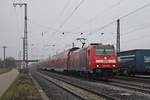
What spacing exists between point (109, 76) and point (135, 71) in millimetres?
7922

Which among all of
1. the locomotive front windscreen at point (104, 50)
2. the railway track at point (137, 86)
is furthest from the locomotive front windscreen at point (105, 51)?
the railway track at point (137, 86)

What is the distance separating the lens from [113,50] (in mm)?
31781

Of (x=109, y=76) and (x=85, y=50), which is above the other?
(x=85, y=50)

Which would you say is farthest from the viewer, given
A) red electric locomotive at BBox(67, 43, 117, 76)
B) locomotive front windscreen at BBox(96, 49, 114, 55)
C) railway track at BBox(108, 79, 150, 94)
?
locomotive front windscreen at BBox(96, 49, 114, 55)

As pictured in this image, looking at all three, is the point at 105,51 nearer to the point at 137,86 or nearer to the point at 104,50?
the point at 104,50

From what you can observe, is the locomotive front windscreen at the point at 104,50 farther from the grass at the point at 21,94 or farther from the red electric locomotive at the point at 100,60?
the grass at the point at 21,94

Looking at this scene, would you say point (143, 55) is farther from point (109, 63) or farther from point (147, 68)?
point (109, 63)

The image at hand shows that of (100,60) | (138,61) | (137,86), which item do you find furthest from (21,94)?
(138,61)

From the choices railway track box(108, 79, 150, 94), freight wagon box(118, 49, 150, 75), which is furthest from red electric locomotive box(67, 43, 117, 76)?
freight wagon box(118, 49, 150, 75)

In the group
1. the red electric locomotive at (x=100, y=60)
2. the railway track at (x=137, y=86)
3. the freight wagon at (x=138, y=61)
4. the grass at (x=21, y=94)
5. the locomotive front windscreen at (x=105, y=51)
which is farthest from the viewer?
the freight wagon at (x=138, y=61)

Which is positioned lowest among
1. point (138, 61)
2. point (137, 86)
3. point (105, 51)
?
point (137, 86)

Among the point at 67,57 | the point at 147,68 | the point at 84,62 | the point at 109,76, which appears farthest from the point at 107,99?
the point at 67,57

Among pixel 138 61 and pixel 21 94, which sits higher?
pixel 138 61

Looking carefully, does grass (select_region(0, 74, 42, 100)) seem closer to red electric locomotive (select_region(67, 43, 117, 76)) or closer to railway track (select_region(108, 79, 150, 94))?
railway track (select_region(108, 79, 150, 94))
